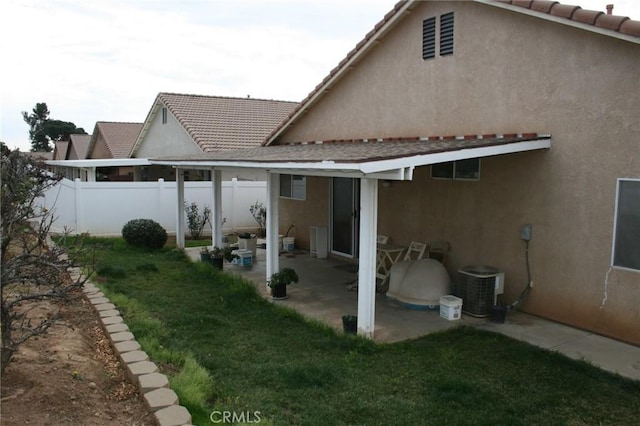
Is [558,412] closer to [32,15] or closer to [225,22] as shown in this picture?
[32,15]

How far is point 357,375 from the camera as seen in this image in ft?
18.6

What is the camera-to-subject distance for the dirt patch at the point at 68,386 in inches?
159

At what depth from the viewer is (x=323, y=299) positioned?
8812 millimetres

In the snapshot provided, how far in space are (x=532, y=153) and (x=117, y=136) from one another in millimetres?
28796

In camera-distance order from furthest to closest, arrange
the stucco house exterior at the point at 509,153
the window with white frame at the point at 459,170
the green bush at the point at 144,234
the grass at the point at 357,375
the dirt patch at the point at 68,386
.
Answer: the green bush at the point at 144,234
the window with white frame at the point at 459,170
the stucco house exterior at the point at 509,153
the grass at the point at 357,375
the dirt patch at the point at 68,386

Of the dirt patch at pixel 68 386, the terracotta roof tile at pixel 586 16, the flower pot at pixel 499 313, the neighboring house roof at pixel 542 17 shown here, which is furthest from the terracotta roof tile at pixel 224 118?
the terracotta roof tile at pixel 586 16

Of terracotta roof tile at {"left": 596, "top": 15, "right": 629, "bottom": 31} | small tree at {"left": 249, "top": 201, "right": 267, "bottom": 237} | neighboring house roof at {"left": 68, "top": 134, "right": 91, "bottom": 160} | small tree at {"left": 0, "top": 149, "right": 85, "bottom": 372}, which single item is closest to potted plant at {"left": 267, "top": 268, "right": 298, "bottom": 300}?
small tree at {"left": 0, "top": 149, "right": 85, "bottom": 372}

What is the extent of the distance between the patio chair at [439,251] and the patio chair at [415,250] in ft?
0.57

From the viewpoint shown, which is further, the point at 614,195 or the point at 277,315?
the point at 277,315

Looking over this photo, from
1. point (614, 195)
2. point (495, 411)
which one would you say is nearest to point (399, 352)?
point (495, 411)

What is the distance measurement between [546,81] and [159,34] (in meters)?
7.87

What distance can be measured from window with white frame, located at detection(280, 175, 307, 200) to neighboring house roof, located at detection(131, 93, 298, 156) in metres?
4.21

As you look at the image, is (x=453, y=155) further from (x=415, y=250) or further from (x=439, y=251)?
(x=415, y=250)

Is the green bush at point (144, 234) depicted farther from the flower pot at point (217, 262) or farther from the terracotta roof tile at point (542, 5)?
the terracotta roof tile at point (542, 5)
